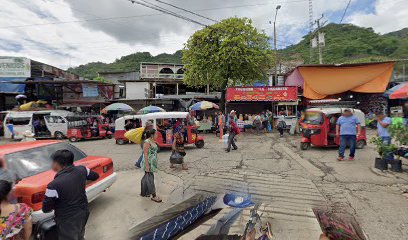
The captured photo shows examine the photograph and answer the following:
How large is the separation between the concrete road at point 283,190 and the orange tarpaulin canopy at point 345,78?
10535 mm

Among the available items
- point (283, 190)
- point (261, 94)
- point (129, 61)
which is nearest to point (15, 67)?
point (261, 94)

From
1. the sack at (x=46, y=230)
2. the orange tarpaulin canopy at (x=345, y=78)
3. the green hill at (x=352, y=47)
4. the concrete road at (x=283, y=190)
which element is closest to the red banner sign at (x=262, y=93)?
the orange tarpaulin canopy at (x=345, y=78)

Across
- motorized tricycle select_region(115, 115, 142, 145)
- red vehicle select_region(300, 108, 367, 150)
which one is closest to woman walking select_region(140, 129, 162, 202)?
red vehicle select_region(300, 108, 367, 150)

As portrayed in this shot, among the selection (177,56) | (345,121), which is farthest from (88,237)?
(177,56)

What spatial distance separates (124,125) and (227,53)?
352 inches

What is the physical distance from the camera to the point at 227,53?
55.8 feet

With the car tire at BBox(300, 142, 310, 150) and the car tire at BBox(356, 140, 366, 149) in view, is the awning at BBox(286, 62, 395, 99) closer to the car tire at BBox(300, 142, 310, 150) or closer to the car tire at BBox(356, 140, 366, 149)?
the car tire at BBox(356, 140, 366, 149)

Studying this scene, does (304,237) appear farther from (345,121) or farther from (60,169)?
(345,121)

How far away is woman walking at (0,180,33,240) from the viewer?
7.15ft

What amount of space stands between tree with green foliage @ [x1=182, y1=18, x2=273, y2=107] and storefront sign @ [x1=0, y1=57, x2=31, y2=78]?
15.4 meters

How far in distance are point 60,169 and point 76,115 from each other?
1567 centimetres

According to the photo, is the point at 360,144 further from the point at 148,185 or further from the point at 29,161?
the point at 29,161

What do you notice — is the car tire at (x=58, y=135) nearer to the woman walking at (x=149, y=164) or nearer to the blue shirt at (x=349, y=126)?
the woman walking at (x=149, y=164)

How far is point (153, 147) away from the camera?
477 centimetres
